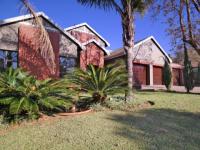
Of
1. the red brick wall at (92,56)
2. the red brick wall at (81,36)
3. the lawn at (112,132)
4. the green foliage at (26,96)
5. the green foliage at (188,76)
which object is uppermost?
the red brick wall at (81,36)

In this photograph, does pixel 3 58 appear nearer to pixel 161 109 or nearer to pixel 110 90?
pixel 110 90

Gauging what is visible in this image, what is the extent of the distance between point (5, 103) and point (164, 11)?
15.1m

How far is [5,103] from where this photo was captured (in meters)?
8.80

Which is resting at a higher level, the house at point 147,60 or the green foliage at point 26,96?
the house at point 147,60

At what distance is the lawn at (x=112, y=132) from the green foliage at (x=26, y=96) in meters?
0.53

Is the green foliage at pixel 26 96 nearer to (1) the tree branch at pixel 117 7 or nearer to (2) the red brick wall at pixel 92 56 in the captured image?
(1) the tree branch at pixel 117 7

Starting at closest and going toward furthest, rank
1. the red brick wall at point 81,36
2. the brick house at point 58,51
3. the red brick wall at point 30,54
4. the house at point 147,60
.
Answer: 1. the brick house at point 58,51
2. the red brick wall at point 30,54
3. the red brick wall at point 81,36
4. the house at point 147,60

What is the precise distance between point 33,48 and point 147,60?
14.1m

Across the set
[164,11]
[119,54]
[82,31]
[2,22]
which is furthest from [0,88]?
[82,31]

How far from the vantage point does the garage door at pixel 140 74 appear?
29.5 meters

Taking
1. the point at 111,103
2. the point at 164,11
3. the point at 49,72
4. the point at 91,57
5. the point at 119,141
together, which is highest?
the point at 164,11

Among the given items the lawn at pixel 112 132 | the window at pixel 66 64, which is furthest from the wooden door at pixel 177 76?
the lawn at pixel 112 132

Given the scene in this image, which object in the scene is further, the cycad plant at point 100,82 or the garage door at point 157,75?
the garage door at point 157,75

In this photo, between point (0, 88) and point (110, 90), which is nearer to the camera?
point (0, 88)
